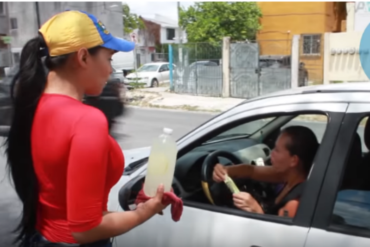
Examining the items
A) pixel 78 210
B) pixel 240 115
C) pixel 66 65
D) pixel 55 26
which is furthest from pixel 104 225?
pixel 240 115

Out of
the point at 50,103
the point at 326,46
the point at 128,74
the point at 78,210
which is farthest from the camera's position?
the point at 128,74

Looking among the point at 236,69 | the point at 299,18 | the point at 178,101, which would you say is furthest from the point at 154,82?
the point at 299,18

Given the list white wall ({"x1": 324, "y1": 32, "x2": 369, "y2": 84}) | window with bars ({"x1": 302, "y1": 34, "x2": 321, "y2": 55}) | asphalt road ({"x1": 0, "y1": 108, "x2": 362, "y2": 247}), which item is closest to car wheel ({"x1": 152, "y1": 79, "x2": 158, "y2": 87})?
asphalt road ({"x1": 0, "y1": 108, "x2": 362, "y2": 247})

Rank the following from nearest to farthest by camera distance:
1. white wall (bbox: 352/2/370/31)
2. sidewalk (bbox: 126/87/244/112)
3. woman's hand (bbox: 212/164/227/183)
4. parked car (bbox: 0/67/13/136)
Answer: parked car (bbox: 0/67/13/136)
woman's hand (bbox: 212/164/227/183)
sidewalk (bbox: 126/87/244/112)
white wall (bbox: 352/2/370/31)

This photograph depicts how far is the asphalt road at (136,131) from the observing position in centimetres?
437

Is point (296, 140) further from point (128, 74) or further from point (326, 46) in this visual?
point (128, 74)

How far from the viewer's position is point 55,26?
61.3 inches

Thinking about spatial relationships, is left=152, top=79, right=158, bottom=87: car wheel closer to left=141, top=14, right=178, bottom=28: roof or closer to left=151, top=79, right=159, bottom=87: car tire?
left=151, top=79, right=159, bottom=87: car tire

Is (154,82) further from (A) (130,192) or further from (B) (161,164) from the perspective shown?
(B) (161,164)

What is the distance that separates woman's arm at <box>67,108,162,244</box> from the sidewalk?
1324cm

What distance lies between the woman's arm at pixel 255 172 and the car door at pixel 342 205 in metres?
0.64

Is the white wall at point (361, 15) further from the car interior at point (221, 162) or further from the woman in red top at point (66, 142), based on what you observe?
the woman in red top at point (66, 142)

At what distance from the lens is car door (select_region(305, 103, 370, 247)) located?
177 centimetres

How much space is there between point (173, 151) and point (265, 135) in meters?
1.67
